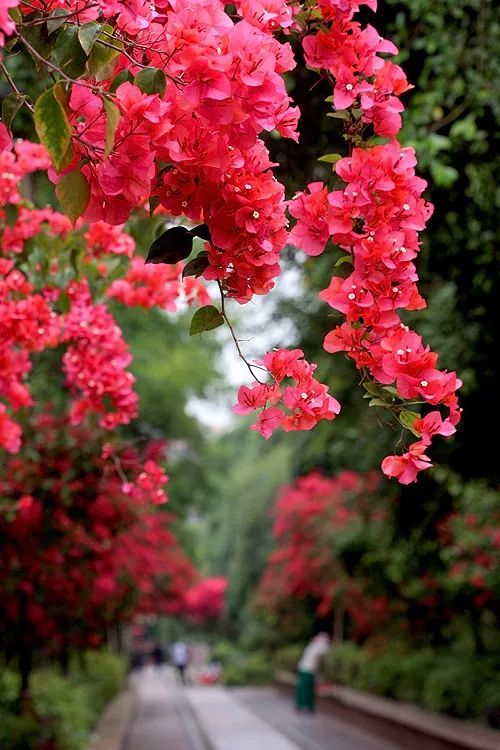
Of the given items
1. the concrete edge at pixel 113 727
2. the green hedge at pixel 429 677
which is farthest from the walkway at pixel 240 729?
the green hedge at pixel 429 677

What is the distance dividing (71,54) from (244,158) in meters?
0.47

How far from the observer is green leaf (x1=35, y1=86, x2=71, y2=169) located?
1953 millimetres

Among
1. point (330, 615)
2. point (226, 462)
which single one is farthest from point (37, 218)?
point (226, 462)

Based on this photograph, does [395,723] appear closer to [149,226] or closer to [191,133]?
[149,226]

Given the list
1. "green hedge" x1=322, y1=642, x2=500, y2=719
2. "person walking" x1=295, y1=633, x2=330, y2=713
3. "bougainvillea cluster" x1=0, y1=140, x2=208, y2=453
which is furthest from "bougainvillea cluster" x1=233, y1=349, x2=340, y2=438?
"person walking" x1=295, y1=633, x2=330, y2=713

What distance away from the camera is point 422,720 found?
41.7 ft

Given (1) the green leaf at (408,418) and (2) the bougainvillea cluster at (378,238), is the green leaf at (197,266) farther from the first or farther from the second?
(1) the green leaf at (408,418)

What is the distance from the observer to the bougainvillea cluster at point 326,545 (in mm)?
17133

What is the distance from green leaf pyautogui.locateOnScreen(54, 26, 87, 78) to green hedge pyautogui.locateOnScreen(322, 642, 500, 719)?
36.1 feet

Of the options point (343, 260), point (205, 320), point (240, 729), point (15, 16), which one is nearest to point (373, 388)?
point (343, 260)

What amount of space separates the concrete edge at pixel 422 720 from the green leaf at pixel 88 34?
907cm

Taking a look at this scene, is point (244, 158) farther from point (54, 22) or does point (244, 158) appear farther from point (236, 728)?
point (236, 728)

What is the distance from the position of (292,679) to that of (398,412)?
22.4 metres

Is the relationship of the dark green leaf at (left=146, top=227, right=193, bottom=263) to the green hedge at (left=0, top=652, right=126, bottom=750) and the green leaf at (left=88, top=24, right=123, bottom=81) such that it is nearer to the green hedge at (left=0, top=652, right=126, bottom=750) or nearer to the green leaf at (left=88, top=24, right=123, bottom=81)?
A: the green leaf at (left=88, top=24, right=123, bottom=81)
